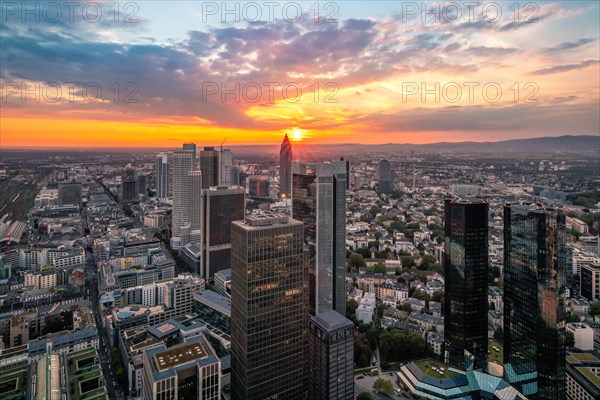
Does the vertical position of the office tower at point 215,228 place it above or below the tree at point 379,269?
above

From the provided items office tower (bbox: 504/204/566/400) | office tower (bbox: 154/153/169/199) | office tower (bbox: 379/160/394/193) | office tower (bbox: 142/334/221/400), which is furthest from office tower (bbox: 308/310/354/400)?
office tower (bbox: 379/160/394/193)

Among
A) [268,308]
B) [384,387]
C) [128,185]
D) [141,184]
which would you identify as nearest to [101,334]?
[268,308]

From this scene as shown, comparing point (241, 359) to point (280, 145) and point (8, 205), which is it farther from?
point (280, 145)

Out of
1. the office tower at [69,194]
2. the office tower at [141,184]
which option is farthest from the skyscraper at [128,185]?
the office tower at [69,194]

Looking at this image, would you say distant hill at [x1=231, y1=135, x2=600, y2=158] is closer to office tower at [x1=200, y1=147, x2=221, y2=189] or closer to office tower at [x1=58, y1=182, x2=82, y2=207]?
office tower at [x1=200, y1=147, x2=221, y2=189]

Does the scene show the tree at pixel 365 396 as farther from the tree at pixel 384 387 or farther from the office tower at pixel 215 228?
the office tower at pixel 215 228

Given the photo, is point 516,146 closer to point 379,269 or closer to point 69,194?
point 379,269

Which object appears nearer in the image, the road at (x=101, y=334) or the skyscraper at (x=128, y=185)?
the road at (x=101, y=334)
